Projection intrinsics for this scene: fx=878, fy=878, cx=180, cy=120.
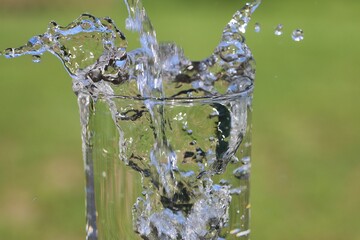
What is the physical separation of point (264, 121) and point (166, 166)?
97.3 inches

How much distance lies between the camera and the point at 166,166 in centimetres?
91

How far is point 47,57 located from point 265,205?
7.38ft

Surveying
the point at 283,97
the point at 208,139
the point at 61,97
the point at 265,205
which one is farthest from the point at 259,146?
the point at 208,139

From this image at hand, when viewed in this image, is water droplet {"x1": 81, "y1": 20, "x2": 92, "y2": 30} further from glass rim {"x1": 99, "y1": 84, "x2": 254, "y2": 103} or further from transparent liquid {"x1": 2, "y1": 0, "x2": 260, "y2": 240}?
glass rim {"x1": 99, "y1": 84, "x2": 254, "y2": 103}

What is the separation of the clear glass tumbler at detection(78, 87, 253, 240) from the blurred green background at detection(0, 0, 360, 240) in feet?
4.66

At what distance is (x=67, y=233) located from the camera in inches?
94.8

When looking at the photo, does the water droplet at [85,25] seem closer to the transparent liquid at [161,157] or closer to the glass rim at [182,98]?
the transparent liquid at [161,157]

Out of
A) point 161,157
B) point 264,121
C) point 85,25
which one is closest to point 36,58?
point 85,25

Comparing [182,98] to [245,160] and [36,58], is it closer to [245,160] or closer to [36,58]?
[245,160]

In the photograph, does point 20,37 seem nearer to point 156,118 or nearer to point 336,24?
point 336,24

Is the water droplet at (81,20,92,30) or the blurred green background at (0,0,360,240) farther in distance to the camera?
the blurred green background at (0,0,360,240)

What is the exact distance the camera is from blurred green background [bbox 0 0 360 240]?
2.55 meters

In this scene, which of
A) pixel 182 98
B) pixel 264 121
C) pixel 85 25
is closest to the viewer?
pixel 182 98

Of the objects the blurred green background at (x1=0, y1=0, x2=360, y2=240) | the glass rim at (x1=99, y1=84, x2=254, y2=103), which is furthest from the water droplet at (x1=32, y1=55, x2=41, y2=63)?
the blurred green background at (x1=0, y1=0, x2=360, y2=240)
